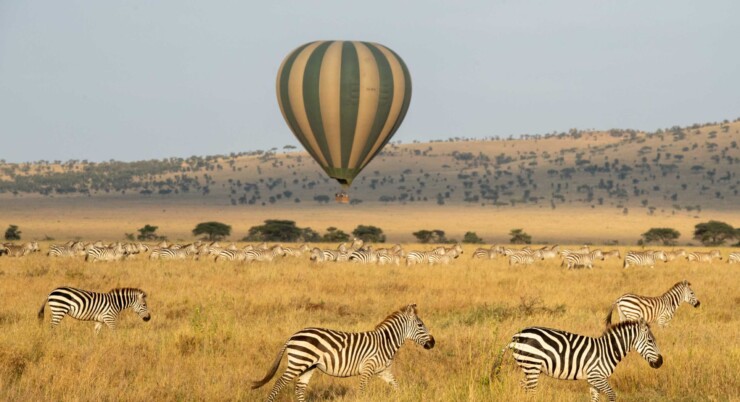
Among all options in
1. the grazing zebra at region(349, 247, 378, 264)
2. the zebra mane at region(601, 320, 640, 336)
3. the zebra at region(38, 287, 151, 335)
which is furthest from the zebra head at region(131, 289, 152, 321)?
the grazing zebra at region(349, 247, 378, 264)

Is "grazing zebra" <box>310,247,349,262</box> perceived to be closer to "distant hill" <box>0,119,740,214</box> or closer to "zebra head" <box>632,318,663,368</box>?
"zebra head" <box>632,318,663,368</box>

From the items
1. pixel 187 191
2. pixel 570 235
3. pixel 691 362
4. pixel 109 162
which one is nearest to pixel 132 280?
pixel 691 362

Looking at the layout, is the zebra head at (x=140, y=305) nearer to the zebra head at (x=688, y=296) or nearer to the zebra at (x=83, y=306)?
the zebra at (x=83, y=306)

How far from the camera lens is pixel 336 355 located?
421 inches

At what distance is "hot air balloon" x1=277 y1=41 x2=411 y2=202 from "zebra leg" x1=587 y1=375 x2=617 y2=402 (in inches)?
697

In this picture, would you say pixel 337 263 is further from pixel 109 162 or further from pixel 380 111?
pixel 109 162

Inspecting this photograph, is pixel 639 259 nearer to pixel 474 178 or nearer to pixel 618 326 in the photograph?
pixel 618 326

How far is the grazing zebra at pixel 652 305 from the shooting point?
16.4m

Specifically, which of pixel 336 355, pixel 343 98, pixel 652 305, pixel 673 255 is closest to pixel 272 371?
pixel 336 355

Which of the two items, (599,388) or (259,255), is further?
(259,255)

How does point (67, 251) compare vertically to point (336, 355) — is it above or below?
below

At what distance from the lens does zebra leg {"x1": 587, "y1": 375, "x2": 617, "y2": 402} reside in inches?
422

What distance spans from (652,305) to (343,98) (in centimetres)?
1337

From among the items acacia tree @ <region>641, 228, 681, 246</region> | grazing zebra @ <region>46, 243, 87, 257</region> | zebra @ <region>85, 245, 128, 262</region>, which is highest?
zebra @ <region>85, 245, 128, 262</region>
